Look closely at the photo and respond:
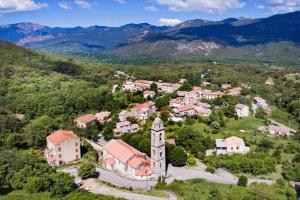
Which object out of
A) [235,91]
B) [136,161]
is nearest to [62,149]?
[136,161]

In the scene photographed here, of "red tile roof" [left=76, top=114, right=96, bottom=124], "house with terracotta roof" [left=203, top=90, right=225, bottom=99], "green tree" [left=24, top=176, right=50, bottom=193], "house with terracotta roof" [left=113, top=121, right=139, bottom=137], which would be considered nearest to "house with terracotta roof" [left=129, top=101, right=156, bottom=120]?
"house with terracotta roof" [left=113, top=121, right=139, bottom=137]

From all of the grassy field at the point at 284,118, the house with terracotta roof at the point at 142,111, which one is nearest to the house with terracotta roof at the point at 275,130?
the grassy field at the point at 284,118

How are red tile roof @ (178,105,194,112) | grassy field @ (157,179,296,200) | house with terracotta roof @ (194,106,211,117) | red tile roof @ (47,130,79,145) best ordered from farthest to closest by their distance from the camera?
red tile roof @ (178,105,194,112)
house with terracotta roof @ (194,106,211,117)
red tile roof @ (47,130,79,145)
grassy field @ (157,179,296,200)

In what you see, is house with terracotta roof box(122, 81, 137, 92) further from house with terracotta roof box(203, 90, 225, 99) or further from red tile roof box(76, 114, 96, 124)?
red tile roof box(76, 114, 96, 124)

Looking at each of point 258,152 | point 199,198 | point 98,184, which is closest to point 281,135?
point 258,152

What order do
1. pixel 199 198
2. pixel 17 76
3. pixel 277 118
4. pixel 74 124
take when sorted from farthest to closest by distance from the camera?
pixel 17 76 → pixel 277 118 → pixel 74 124 → pixel 199 198

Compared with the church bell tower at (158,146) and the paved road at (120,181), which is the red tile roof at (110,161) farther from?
the church bell tower at (158,146)

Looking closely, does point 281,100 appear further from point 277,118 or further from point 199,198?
point 199,198
